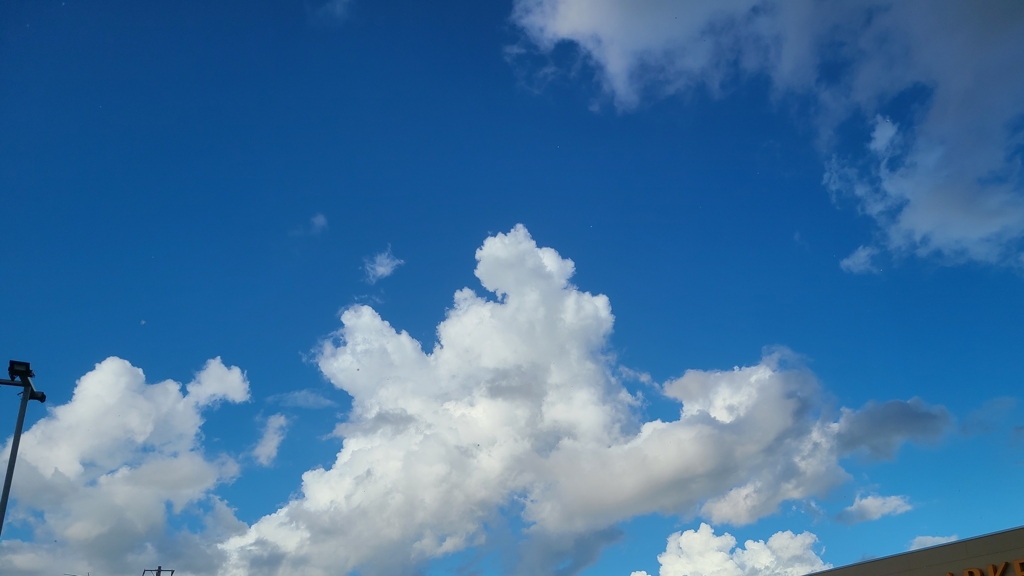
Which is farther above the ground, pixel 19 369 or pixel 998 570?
pixel 19 369

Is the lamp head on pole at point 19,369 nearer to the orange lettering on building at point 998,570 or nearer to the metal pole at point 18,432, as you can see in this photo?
the metal pole at point 18,432

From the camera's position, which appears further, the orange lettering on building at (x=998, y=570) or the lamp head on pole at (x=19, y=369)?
the orange lettering on building at (x=998, y=570)

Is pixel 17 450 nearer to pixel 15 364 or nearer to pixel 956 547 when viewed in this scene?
pixel 15 364

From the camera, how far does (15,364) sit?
25.2m

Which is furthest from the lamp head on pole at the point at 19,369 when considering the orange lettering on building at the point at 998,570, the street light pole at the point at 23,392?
the orange lettering on building at the point at 998,570

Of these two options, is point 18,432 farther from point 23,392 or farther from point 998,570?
point 998,570

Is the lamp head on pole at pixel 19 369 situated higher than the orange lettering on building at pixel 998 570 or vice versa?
the lamp head on pole at pixel 19 369

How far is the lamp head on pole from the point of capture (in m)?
25.2

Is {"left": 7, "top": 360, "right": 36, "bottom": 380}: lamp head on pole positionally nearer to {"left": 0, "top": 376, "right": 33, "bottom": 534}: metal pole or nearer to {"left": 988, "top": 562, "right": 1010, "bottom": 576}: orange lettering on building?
{"left": 0, "top": 376, "right": 33, "bottom": 534}: metal pole

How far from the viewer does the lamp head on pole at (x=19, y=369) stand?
992 inches

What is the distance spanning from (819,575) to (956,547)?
9.13 m

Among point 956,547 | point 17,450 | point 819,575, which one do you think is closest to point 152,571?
point 17,450

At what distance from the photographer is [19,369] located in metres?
25.3

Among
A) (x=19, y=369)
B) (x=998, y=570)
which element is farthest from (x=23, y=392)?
(x=998, y=570)
